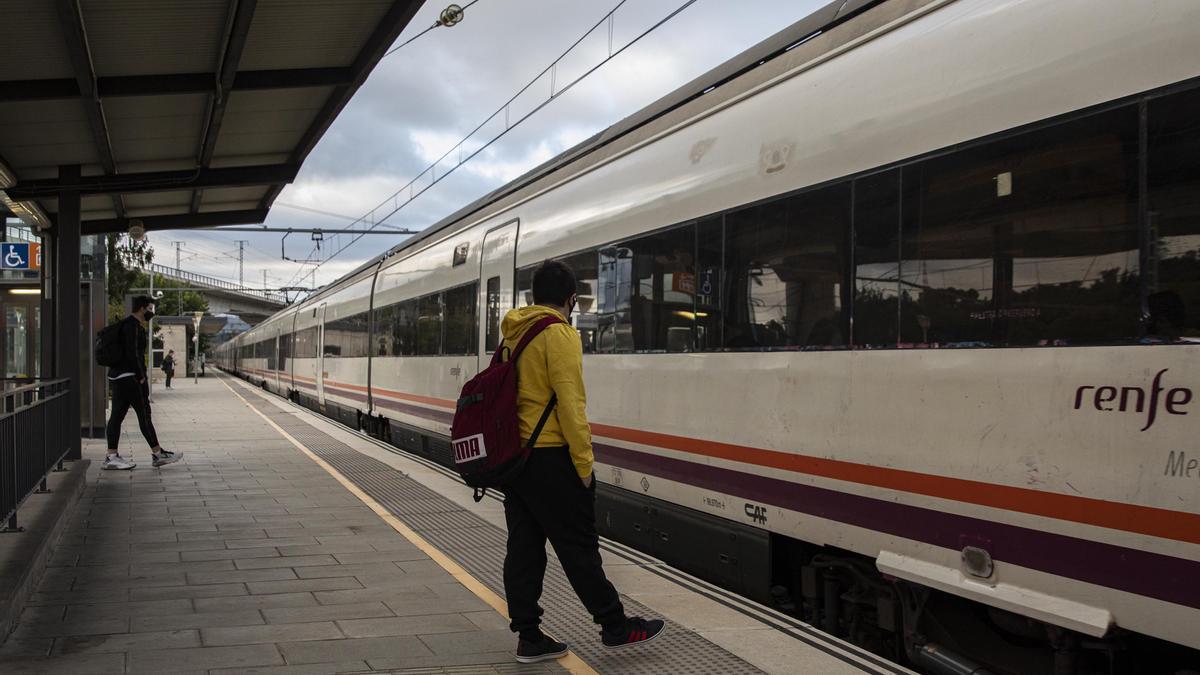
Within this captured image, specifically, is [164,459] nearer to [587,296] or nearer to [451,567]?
[587,296]

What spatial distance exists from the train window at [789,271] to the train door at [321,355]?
1854cm

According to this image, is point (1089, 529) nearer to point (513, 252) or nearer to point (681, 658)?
point (681, 658)

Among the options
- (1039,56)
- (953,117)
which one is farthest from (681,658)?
(1039,56)

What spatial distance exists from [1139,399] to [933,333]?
3.26ft

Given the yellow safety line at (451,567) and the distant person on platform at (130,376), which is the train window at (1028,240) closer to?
the yellow safety line at (451,567)

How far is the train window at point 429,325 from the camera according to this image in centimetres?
1276

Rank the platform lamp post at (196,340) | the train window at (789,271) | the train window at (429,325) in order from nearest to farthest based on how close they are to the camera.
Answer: the train window at (789,271) → the train window at (429,325) → the platform lamp post at (196,340)

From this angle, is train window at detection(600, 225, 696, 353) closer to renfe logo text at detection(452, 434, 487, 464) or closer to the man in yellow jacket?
the man in yellow jacket

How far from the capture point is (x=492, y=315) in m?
10.5

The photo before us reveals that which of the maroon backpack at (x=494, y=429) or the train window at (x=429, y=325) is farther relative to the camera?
the train window at (x=429, y=325)

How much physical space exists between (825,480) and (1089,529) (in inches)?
56.9

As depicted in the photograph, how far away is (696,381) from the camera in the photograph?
588 cm

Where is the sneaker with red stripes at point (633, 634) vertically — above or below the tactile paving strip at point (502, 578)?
above

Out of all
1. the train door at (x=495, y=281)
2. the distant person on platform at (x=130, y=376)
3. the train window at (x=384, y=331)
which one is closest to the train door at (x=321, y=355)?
the train window at (x=384, y=331)
